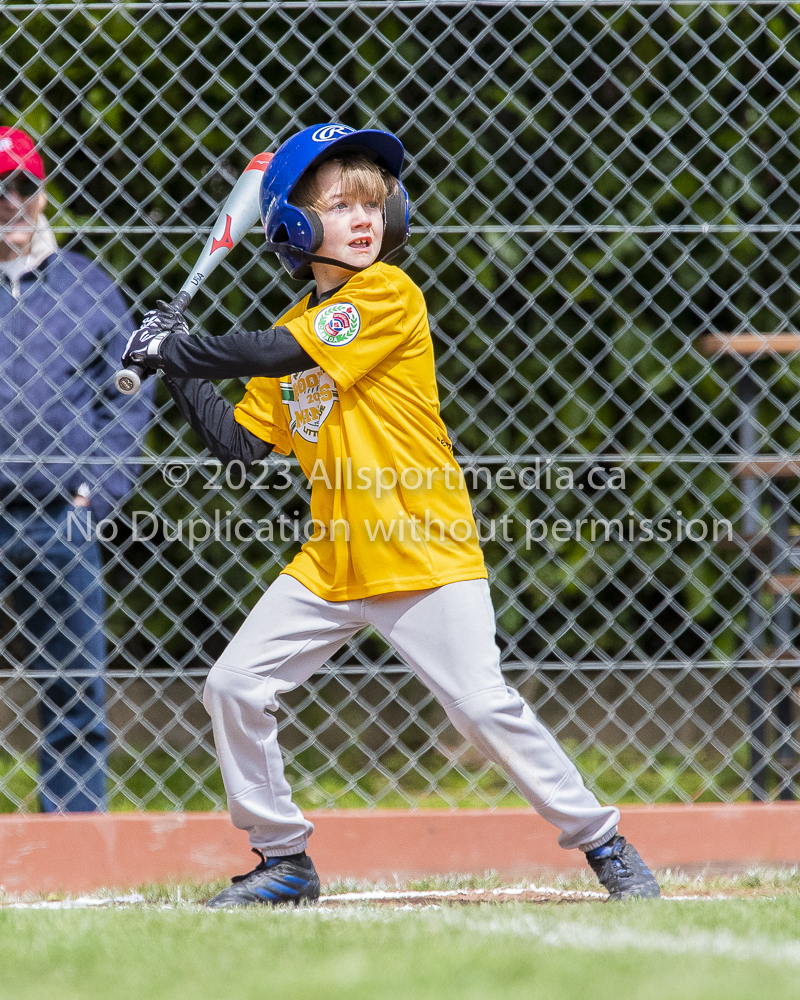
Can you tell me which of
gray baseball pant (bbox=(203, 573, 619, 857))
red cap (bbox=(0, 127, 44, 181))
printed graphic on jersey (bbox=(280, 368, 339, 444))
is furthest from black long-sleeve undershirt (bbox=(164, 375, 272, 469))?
red cap (bbox=(0, 127, 44, 181))

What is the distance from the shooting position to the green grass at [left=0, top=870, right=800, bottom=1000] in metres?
1.71

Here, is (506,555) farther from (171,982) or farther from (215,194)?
(171,982)

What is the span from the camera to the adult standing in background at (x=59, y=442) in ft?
9.26

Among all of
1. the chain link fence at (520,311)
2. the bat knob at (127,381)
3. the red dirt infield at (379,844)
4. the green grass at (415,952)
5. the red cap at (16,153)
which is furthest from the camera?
the chain link fence at (520,311)

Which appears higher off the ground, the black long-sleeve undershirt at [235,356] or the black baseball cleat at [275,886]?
the black long-sleeve undershirt at [235,356]

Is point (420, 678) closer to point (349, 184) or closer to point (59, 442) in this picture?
point (349, 184)

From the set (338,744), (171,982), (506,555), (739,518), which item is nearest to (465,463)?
(506,555)

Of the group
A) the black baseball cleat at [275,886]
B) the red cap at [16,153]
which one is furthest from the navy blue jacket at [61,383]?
the black baseball cleat at [275,886]

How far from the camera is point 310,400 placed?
2.32 m

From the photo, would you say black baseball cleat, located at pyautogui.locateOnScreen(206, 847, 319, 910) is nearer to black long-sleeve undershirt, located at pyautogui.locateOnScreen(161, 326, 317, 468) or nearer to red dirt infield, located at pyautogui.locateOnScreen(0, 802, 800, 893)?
red dirt infield, located at pyautogui.locateOnScreen(0, 802, 800, 893)

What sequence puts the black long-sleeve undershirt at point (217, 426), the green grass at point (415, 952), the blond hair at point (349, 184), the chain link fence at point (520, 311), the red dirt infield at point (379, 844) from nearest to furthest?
the green grass at point (415, 952), the blond hair at point (349, 184), the black long-sleeve undershirt at point (217, 426), the red dirt infield at point (379, 844), the chain link fence at point (520, 311)

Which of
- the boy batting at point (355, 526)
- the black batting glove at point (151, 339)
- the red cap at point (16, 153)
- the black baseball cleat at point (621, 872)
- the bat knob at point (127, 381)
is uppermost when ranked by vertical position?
the red cap at point (16, 153)

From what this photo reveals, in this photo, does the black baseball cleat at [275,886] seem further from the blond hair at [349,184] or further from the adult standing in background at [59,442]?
the blond hair at [349,184]

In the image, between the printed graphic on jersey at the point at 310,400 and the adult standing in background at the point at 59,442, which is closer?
the printed graphic on jersey at the point at 310,400
